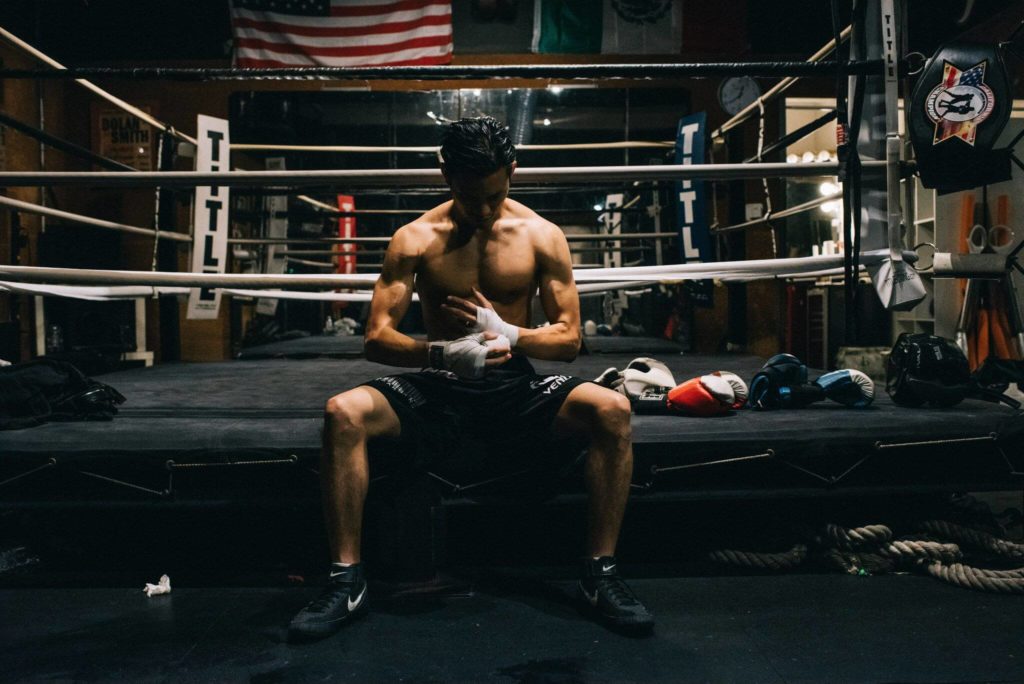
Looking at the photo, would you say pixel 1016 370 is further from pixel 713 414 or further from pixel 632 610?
pixel 632 610

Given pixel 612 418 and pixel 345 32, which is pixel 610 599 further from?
pixel 345 32

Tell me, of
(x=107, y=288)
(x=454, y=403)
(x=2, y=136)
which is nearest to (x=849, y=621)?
(x=454, y=403)

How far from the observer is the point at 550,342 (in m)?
1.66

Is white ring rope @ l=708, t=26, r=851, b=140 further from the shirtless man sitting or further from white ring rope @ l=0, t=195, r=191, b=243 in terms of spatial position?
white ring rope @ l=0, t=195, r=191, b=243

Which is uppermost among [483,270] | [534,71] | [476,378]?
[534,71]

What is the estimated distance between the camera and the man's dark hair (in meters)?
1.61

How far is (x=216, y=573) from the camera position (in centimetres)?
183

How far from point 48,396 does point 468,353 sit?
3.95 ft

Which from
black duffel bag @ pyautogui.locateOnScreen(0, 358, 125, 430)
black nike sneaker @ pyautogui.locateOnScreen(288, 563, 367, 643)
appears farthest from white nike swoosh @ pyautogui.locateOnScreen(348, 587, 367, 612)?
black duffel bag @ pyautogui.locateOnScreen(0, 358, 125, 430)

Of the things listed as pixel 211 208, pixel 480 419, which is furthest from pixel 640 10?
pixel 480 419

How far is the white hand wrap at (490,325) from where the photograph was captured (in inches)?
62.7

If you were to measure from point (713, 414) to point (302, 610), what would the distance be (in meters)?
1.10

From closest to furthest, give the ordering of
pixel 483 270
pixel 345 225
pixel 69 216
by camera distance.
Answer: pixel 483 270, pixel 69 216, pixel 345 225

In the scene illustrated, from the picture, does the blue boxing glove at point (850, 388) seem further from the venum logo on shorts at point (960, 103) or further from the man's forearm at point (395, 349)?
the man's forearm at point (395, 349)
